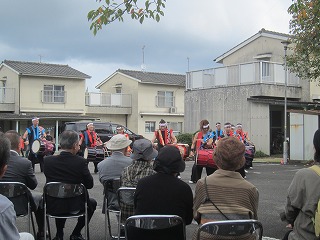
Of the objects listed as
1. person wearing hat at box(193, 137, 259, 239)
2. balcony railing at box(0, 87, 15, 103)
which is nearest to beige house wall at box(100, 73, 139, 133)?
balcony railing at box(0, 87, 15, 103)

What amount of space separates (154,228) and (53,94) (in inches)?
1339

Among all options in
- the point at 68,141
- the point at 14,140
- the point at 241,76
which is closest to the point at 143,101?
the point at 241,76

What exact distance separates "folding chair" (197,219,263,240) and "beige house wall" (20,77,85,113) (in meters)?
33.3

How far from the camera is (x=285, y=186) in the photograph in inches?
478

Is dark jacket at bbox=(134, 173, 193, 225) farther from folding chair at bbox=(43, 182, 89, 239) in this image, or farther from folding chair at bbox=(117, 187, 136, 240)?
folding chair at bbox=(43, 182, 89, 239)

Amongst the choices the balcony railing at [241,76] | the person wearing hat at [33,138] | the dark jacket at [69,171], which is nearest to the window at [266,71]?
the balcony railing at [241,76]

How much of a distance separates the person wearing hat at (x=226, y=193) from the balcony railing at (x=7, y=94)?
3353 centimetres

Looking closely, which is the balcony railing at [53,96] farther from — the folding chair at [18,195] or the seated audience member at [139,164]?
the seated audience member at [139,164]

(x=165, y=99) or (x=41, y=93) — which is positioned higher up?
(x=41, y=93)

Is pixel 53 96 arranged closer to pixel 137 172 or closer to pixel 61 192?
pixel 61 192

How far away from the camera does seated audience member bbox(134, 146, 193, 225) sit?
4211 millimetres

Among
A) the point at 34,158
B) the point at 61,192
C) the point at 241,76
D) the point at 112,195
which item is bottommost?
the point at 34,158

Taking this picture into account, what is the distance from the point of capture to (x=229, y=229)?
3.64 m

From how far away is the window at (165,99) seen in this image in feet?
133
